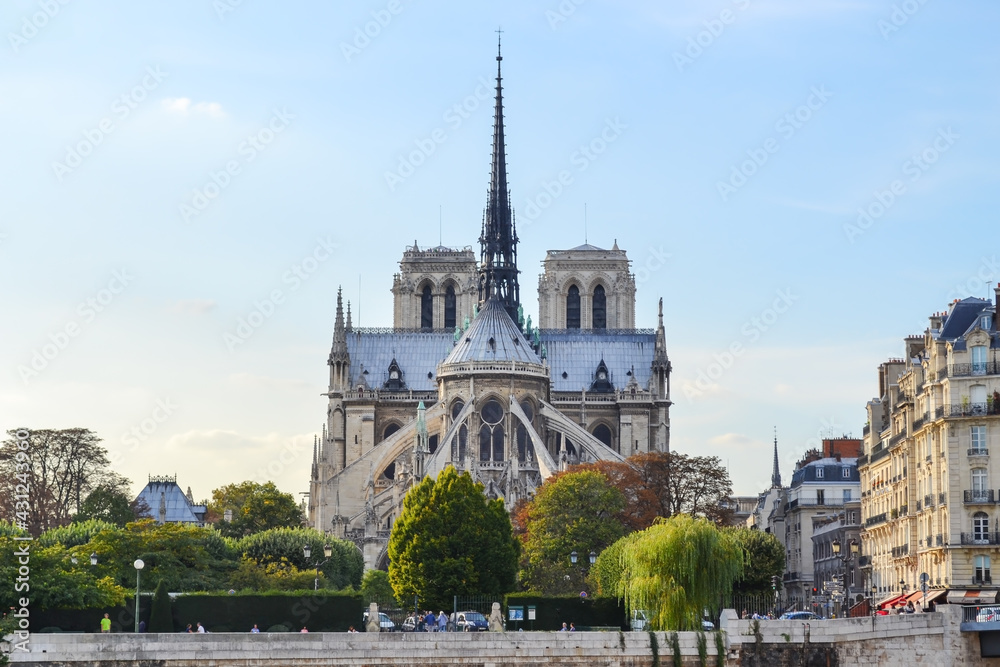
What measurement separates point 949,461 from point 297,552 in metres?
36.7

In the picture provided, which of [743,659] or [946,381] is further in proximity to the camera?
[946,381]

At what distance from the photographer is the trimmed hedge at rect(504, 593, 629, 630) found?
5834 centimetres

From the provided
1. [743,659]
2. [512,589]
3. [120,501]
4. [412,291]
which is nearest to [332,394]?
[412,291]

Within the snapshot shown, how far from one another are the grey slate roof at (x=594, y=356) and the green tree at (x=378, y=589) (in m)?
47.8

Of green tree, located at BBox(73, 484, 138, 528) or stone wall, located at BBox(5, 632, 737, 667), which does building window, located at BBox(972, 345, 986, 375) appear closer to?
stone wall, located at BBox(5, 632, 737, 667)

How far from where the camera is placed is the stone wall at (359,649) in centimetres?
4441

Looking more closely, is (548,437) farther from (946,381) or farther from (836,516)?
(946,381)

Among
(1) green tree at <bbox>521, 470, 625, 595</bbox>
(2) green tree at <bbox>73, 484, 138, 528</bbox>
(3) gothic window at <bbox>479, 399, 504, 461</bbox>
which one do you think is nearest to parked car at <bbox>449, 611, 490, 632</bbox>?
(1) green tree at <bbox>521, 470, 625, 595</bbox>

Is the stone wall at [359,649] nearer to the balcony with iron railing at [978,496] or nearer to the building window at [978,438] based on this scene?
the balcony with iron railing at [978,496]

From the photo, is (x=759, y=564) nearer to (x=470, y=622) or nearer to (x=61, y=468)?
(x=470, y=622)

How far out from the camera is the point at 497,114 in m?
136

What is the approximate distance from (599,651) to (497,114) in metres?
92.3

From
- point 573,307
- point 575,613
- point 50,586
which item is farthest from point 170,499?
point 50,586

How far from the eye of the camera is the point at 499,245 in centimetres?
13325
